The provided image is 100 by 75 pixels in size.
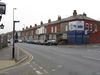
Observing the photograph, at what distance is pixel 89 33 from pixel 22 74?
2753 inches

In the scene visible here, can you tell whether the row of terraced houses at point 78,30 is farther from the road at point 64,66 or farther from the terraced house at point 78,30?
the road at point 64,66

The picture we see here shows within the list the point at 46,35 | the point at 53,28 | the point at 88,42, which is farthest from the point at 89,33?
the point at 46,35

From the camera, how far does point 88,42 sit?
8462 centimetres

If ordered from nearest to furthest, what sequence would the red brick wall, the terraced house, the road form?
1. the road
2. the terraced house
3. the red brick wall

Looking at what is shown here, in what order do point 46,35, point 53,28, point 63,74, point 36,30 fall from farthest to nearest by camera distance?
point 36,30 < point 46,35 < point 53,28 < point 63,74

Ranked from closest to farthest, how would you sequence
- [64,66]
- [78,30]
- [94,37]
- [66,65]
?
[64,66], [66,65], [78,30], [94,37]

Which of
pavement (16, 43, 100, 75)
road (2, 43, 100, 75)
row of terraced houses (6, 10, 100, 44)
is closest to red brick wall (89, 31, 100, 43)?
row of terraced houses (6, 10, 100, 44)

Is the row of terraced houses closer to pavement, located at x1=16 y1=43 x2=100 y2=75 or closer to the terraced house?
the terraced house

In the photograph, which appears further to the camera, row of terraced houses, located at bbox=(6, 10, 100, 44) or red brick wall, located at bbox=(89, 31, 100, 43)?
red brick wall, located at bbox=(89, 31, 100, 43)

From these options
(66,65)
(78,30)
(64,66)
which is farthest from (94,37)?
(64,66)

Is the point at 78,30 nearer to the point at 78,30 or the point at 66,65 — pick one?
the point at 78,30

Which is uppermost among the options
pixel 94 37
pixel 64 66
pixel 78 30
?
pixel 78 30

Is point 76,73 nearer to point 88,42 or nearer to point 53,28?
point 88,42

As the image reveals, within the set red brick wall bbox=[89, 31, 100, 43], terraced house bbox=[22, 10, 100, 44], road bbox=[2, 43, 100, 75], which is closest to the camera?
road bbox=[2, 43, 100, 75]
